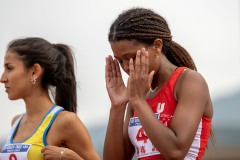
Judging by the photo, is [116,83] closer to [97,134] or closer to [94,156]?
[94,156]

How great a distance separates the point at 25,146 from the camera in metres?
4.82

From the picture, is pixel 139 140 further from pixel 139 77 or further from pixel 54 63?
pixel 54 63

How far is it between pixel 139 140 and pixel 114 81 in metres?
0.47

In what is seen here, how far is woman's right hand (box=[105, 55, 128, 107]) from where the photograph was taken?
4.34 metres

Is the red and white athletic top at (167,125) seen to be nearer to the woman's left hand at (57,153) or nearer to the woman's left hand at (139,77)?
the woman's left hand at (139,77)

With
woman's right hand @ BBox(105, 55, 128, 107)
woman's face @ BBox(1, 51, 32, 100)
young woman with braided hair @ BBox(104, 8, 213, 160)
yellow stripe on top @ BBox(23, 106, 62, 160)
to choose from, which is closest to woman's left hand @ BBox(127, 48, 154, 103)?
young woman with braided hair @ BBox(104, 8, 213, 160)

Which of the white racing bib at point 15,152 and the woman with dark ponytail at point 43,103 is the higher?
the woman with dark ponytail at point 43,103

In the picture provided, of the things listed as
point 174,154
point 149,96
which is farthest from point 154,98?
point 174,154

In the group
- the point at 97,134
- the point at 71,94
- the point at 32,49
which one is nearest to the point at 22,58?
the point at 32,49

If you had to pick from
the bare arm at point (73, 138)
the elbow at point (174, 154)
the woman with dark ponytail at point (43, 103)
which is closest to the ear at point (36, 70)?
the woman with dark ponytail at point (43, 103)

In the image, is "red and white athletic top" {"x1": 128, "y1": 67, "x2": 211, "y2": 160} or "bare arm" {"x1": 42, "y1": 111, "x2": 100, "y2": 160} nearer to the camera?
"red and white athletic top" {"x1": 128, "y1": 67, "x2": 211, "y2": 160}

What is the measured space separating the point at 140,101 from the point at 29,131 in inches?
50.4

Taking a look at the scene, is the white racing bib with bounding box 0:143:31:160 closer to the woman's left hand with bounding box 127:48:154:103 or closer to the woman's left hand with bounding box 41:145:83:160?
the woman's left hand with bounding box 41:145:83:160

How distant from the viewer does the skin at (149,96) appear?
3807mm
